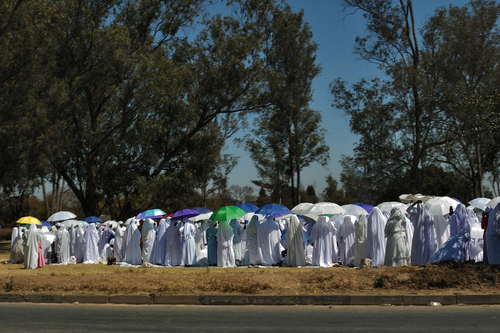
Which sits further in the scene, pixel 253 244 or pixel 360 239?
pixel 253 244

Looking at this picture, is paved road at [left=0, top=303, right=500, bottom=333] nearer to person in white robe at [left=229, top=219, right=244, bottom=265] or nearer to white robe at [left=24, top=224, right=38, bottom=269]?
person in white robe at [left=229, top=219, right=244, bottom=265]

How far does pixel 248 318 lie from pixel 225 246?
943 centimetres

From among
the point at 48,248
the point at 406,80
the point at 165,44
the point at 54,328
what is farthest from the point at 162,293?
the point at 165,44

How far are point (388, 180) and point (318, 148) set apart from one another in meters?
7.24

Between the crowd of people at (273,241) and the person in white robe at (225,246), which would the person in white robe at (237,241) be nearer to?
the crowd of people at (273,241)

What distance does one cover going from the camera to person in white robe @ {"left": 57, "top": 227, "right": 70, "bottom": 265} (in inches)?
843

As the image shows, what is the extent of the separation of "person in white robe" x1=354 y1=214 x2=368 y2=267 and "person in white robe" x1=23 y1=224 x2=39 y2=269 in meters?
11.5

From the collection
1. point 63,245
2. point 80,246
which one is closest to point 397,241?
point 80,246

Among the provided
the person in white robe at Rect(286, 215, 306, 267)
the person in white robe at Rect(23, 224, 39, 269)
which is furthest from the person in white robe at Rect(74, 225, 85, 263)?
the person in white robe at Rect(286, 215, 306, 267)

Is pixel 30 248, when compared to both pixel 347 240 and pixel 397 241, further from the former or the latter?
pixel 397 241

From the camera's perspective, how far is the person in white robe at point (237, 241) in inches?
726

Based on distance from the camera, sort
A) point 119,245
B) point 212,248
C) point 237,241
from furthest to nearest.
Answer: point 119,245 < point 237,241 < point 212,248

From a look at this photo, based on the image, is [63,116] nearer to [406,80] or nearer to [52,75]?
[52,75]

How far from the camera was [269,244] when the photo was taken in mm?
18016
